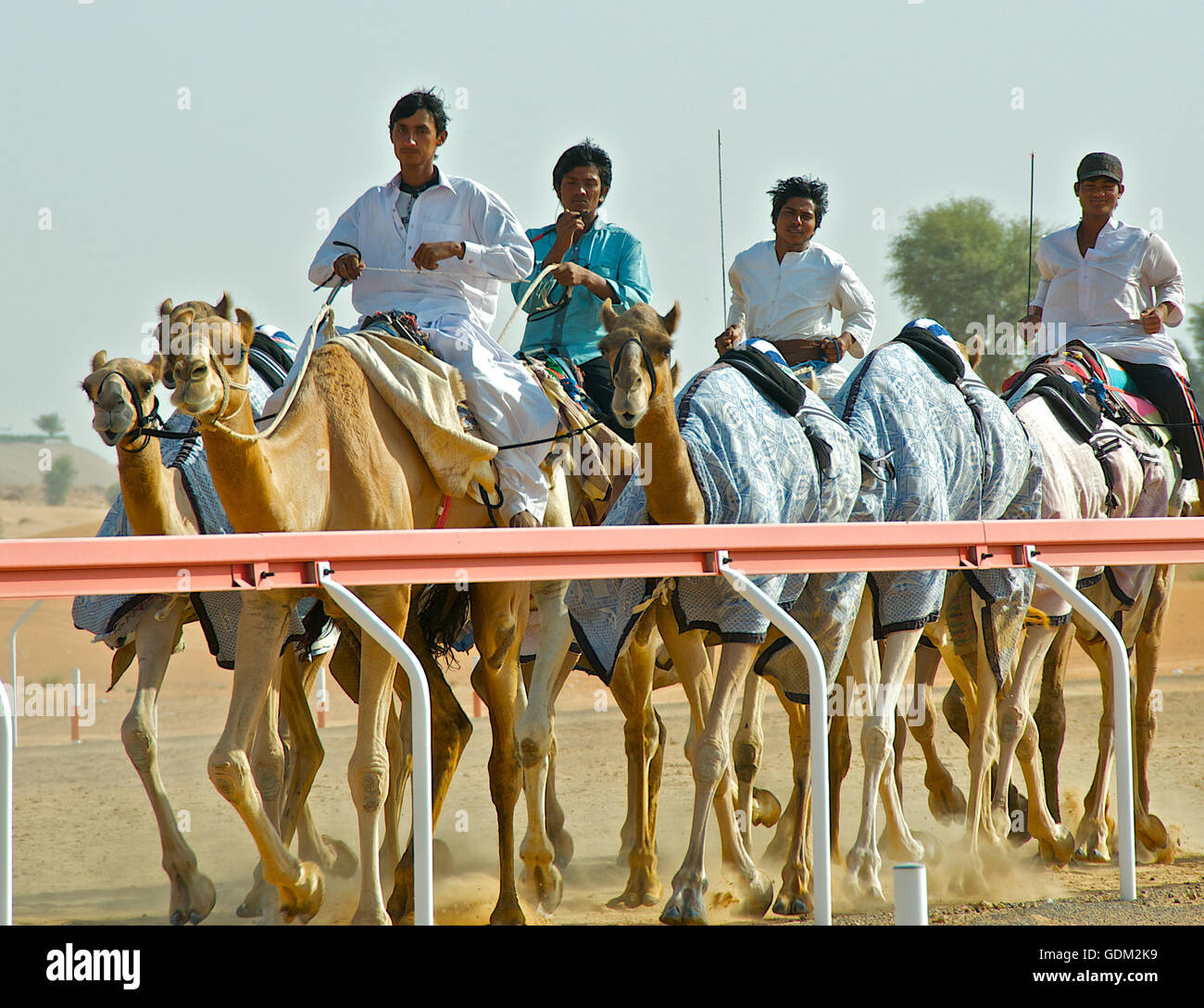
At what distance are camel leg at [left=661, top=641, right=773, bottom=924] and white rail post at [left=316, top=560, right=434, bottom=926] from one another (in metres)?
2.02

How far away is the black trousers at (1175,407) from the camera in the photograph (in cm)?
880

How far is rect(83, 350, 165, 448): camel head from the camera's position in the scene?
533 cm

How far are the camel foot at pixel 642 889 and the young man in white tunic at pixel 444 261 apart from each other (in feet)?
4.89

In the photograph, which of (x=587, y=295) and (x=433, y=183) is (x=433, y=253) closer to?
(x=433, y=183)

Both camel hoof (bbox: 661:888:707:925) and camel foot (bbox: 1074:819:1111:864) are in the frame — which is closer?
camel hoof (bbox: 661:888:707:925)

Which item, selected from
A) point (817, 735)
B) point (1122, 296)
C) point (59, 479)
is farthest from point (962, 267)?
point (817, 735)

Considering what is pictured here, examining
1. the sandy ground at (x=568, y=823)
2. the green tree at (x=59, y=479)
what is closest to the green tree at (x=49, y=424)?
the green tree at (x=59, y=479)

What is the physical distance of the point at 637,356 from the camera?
5.83m

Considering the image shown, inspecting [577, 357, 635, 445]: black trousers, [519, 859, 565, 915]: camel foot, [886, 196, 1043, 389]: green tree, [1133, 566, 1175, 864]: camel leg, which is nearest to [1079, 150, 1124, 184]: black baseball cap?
[1133, 566, 1175, 864]: camel leg

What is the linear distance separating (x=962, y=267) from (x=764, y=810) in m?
39.0

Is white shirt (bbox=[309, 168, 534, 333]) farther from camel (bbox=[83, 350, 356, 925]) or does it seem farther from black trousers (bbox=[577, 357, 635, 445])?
camel (bbox=[83, 350, 356, 925])

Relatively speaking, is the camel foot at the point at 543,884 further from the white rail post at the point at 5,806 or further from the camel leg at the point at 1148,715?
the white rail post at the point at 5,806
